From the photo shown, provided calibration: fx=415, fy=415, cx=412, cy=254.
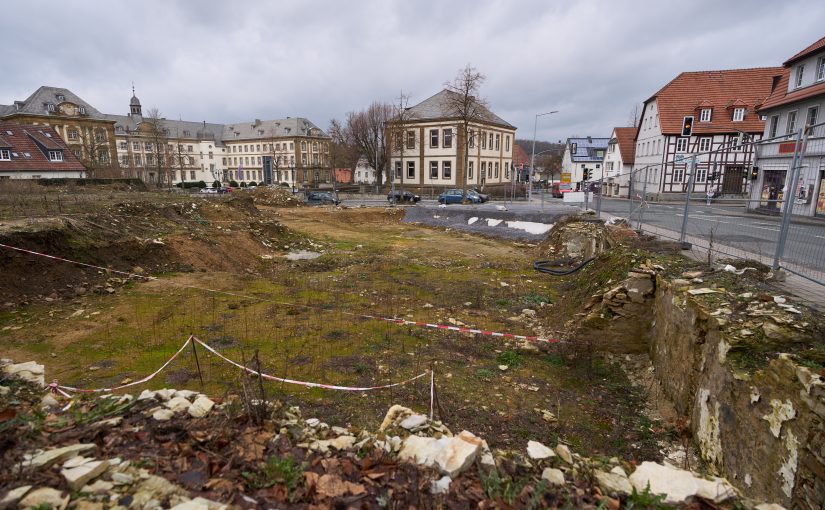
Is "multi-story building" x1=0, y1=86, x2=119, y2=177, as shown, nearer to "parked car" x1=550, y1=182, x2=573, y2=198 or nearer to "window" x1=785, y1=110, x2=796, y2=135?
"parked car" x1=550, y1=182, x2=573, y2=198

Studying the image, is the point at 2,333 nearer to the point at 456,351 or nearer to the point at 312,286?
the point at 312,286

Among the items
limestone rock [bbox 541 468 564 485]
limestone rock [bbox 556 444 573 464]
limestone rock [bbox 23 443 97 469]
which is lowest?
limestone rock [bbox 556 444 573 464]

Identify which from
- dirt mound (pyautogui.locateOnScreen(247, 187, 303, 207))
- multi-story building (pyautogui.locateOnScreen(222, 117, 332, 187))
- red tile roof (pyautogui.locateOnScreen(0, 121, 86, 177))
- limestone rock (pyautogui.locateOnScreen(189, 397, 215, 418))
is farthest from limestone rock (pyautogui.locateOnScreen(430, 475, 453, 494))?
multi-story building (pyautogui.locateOnScreen(222, 117, 332, 187))

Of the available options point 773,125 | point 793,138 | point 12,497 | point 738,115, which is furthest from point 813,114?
point 12,497

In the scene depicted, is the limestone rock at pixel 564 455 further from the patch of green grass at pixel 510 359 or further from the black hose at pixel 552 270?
the black hose at pixel 552 270

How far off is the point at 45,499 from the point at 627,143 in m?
64.5

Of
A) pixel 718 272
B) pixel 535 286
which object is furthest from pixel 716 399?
pixel 535 286

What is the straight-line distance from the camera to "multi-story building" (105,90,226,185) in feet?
255

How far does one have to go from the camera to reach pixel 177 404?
4.62 metres

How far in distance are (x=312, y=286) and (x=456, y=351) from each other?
6387 millimetres

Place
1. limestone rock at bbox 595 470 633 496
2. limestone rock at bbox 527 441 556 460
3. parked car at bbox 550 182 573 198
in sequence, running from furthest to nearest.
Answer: parked car at bbox 550 182 573 198 → limestone rock at bbox 527 441 556 460 → limestone rock at bbox 595 470 633 496

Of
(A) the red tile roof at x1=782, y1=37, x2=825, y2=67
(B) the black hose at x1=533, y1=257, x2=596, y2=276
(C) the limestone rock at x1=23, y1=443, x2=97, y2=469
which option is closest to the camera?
(C) the limestone rock at x1=23, y1=443, x2=97, y2=469

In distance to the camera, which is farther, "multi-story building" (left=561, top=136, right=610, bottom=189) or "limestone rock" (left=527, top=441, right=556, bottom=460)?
"multi-story building" (left=561, top=136, right=610, bottom=189)

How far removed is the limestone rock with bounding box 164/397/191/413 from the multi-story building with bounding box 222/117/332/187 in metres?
86.1
